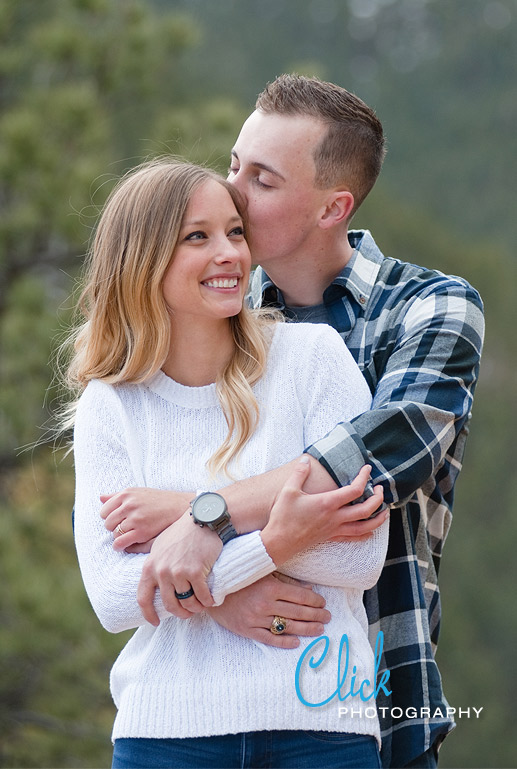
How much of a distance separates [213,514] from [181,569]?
0.35 feet

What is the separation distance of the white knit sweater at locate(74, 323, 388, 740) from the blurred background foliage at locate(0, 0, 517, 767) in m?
0.89

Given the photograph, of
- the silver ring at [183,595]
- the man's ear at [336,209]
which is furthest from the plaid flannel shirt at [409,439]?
the silver ring at [183,595]

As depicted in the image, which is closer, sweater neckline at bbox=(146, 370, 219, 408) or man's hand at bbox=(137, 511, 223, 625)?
man's hand at bbox=(137, 511, 223, 625)

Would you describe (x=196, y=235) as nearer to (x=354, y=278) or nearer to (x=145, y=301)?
(x=145, y=301)

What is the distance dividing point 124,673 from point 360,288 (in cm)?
92

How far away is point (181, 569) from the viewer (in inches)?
68.9

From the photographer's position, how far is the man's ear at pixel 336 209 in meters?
2.36

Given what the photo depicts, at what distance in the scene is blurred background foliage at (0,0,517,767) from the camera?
5.36 m

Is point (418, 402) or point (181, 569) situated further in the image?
point (418, 402)

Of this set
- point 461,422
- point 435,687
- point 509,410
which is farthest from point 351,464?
point 509,410

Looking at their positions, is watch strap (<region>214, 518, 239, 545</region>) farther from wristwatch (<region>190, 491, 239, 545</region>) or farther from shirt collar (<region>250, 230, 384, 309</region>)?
shirt collar (<region>250, 230, 384, 309</region>)

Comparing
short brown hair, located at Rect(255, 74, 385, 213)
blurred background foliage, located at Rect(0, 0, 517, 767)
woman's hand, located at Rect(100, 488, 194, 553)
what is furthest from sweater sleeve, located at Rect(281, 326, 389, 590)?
blurred background foliage, located at Rect(0, 0, 517, 767)

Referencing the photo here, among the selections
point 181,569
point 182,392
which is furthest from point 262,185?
point 181,569

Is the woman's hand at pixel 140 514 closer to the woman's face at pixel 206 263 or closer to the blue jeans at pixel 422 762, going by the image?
the woman's face at pixel 206 263
